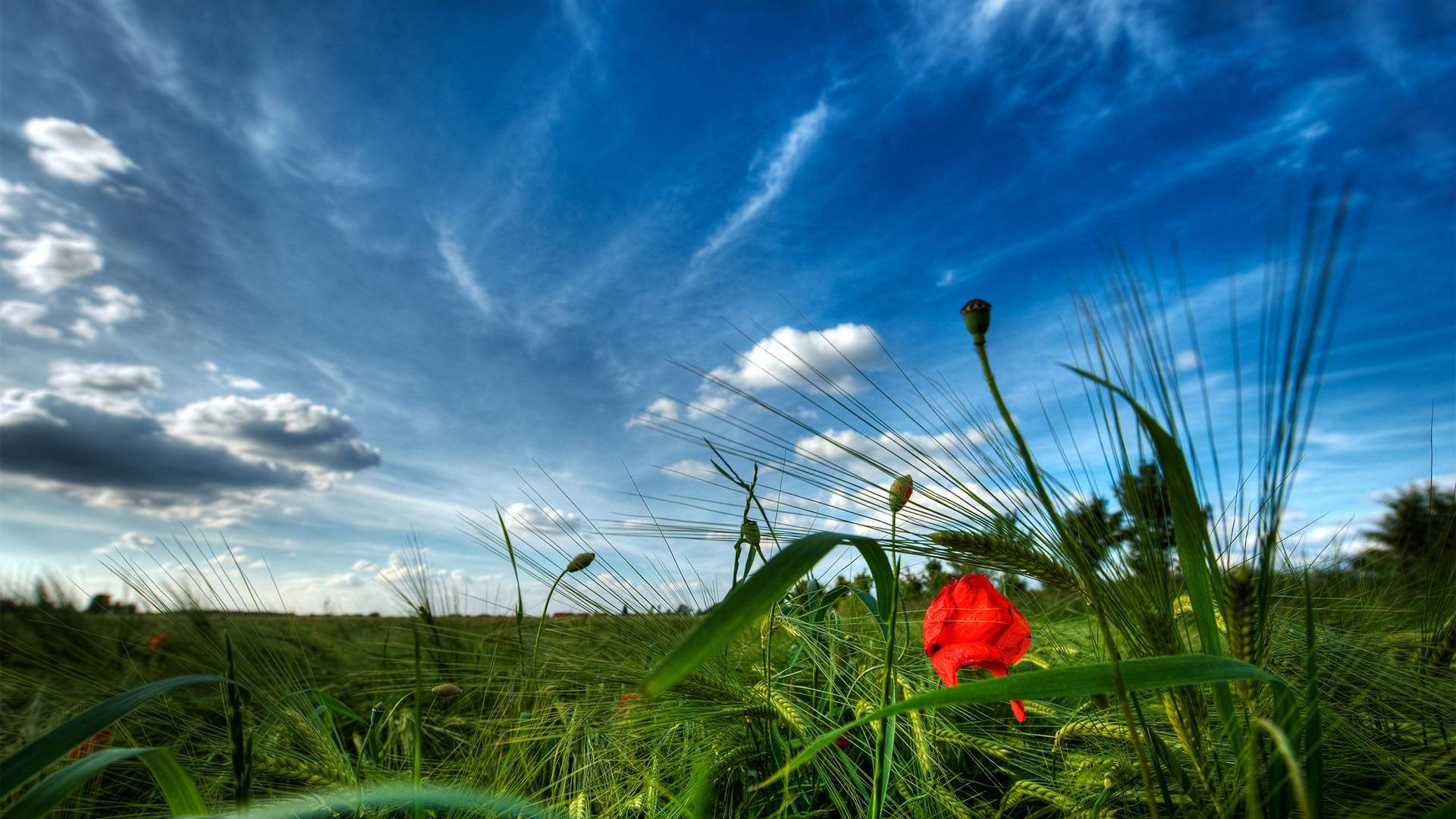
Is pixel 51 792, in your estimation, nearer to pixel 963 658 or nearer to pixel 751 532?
pixel 751 532

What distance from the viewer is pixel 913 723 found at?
1142 mm

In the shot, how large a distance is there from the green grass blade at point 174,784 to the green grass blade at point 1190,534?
106 cm

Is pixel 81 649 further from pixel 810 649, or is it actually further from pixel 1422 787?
pixel 1422 787

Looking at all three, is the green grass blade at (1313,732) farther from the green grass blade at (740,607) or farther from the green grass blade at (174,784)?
the green grass blade at (174,784)

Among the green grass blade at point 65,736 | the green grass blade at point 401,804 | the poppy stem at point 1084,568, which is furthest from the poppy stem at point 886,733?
the green grass blade at point 65,736

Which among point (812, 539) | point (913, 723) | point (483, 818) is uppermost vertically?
point (812, 539)

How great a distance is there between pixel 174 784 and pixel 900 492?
883 millimetres

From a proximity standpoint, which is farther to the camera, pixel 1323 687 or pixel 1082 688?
pixel 1323 687

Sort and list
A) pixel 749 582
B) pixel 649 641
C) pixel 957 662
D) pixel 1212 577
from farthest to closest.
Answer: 1. pixel 649 641
2. pixel 957 662
3. pixel 1212 577
4. pixel 749 582

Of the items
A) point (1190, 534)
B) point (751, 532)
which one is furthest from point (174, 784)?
point (1190, 534)

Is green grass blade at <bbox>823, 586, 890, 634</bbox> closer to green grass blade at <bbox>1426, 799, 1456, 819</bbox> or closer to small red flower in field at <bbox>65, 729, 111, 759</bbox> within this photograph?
green grass blade at <bbox>1426, 799, 1456, 819</bbox>

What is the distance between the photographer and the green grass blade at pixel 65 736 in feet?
2.05

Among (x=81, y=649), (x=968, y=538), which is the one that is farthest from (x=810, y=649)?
(x=81, y=649)

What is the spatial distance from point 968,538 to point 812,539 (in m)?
0.33
